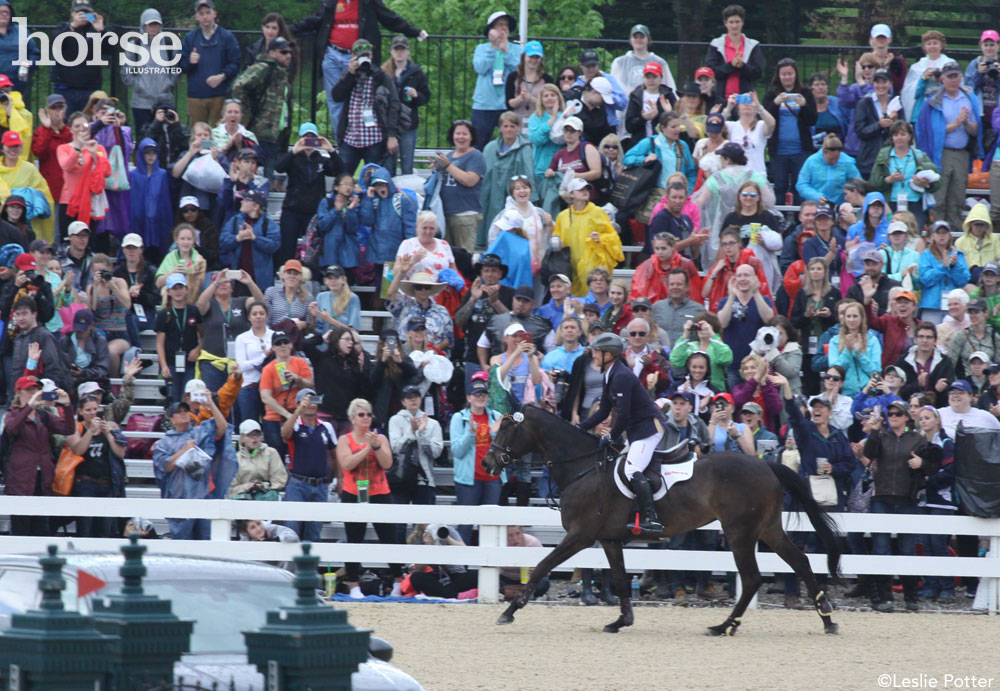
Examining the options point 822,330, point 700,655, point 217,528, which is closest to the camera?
point 700,655

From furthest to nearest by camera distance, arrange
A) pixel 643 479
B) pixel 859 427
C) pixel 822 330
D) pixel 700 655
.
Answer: pixel 822 330 → pixel 859 427 → pixel 643 479 → pixel 700 655

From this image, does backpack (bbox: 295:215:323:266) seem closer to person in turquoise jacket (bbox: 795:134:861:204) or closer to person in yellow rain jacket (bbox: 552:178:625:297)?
person in yellow rain jacket (bbox: 552:178:625:297)

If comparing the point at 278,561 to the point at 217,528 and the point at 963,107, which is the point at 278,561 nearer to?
the point at 217,528

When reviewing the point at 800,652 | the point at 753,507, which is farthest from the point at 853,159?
the point at 800,652

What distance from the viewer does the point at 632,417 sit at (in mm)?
13641

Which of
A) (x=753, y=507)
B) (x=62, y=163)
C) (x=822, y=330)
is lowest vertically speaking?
(x=753, y=507)

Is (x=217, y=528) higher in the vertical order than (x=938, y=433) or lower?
lower

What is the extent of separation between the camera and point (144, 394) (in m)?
18.2

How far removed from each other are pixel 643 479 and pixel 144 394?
7007mm

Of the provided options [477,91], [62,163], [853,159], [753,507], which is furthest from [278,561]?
[853,159]

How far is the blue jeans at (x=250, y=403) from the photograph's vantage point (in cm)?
1680

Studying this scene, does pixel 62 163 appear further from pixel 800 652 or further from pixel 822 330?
pixel 800 652

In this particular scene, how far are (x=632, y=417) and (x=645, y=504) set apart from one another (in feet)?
2.59

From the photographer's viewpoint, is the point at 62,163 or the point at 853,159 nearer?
the point at 62,163
